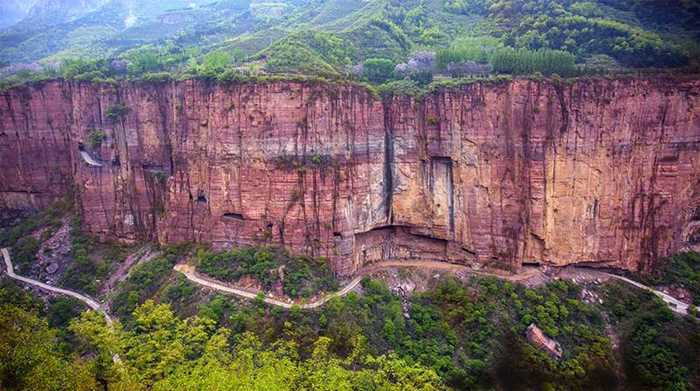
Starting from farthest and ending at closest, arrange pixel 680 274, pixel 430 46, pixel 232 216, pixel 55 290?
pixel 430 46, pixel 232 216, pixel 680 274, pixel 55 290

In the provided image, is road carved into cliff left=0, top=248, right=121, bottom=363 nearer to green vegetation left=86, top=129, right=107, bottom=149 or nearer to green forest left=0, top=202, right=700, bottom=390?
green forest left=0, top=202, right=700, bottom=390

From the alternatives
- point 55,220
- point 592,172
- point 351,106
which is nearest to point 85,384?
point 351,106

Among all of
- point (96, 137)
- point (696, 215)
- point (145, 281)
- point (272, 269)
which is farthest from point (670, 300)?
point (96, 137)

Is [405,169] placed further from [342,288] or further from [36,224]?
[36,224]

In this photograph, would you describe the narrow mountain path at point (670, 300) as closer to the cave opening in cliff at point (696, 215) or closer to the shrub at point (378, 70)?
the cave opening in cliff at point (696, 215)

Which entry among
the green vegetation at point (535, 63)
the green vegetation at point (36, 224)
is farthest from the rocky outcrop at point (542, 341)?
the green vegetation at point (36, 224)
